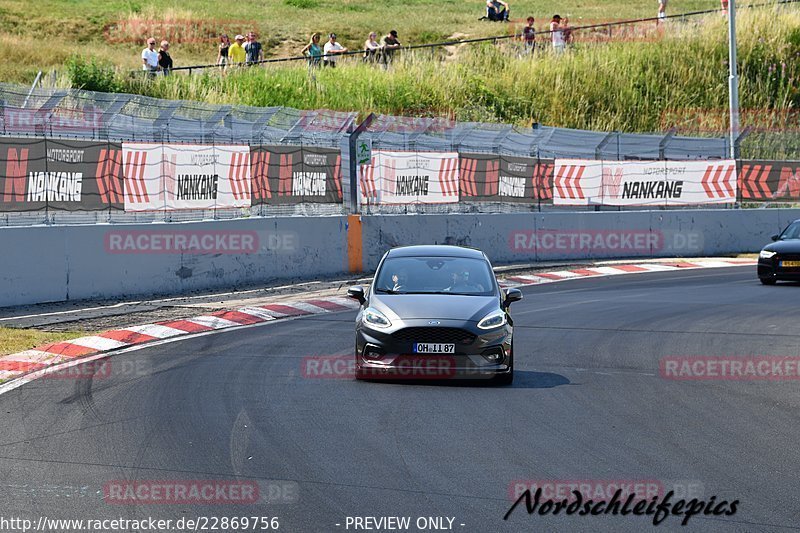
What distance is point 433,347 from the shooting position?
11.8m

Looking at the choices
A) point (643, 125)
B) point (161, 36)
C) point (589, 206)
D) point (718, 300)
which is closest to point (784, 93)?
point (643, 125)

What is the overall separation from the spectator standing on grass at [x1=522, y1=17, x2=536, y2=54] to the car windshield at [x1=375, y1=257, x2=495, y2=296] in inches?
1347

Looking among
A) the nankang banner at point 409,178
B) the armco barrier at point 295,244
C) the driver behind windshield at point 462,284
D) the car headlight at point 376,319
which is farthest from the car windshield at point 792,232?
the car headlight at point 376,319

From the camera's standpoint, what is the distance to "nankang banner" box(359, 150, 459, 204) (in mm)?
25188

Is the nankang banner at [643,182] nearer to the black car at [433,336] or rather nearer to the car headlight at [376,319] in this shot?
the black car at [433,336]

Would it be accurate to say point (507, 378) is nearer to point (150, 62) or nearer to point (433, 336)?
point (433, 336)

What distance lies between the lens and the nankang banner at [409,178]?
82.6 ft

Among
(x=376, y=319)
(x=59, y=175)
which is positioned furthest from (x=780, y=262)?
(x=59, y=175)

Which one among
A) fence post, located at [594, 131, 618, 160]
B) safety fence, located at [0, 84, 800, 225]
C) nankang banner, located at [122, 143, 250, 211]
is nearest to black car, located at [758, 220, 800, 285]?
safety fence, located at [0, 84, 800, 225]

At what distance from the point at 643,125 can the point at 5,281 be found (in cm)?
3275

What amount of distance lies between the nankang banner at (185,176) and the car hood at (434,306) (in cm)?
880
